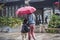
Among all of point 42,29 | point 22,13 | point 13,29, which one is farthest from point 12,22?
point 22,13

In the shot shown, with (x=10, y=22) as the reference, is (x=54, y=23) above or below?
below

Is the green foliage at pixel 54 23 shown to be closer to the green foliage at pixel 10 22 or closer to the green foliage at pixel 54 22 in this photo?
the green foliage at pixel 54 22

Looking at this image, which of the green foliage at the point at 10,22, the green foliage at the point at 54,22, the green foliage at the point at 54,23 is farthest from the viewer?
the green foliage at the point at 10,22

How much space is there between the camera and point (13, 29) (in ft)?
68.5

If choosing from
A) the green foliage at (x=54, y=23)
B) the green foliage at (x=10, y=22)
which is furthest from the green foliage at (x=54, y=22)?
the green foliage at (x=10, y=22)

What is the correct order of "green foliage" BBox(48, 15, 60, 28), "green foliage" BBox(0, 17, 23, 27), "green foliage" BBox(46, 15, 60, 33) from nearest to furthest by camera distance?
"green foliage" BBox(46, 15, 60, 33), "green foliage" BBox(48, 15, 60, 28), "green foliage" BBox(0, 17, 23, 27)

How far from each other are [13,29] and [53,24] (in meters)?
3.51

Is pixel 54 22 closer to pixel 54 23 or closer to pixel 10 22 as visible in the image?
pixel 54 23

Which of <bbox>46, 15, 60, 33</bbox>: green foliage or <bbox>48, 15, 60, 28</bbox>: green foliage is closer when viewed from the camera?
<bbox>46, 15, 60, 33</bbox>: green foliage

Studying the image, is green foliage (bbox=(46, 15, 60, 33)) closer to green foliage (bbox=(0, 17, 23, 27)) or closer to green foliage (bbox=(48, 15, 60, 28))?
green foliage (bbox=(48, 15, 60, 28))

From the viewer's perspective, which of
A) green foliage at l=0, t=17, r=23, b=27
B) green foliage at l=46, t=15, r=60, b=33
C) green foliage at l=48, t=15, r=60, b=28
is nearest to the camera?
green foliage at l=46, t=15, r=60, b=33

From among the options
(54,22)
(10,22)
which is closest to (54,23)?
(54,22)

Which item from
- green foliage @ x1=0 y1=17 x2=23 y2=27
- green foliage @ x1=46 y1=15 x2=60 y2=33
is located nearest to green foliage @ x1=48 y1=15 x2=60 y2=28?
green foliage @ x1=46 y1=15 x2=60 y2=33

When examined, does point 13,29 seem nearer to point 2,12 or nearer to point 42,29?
point 42,29
